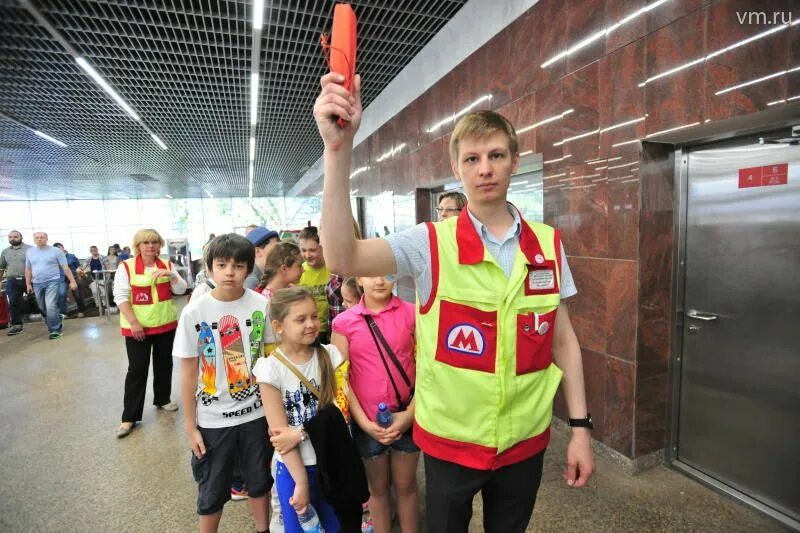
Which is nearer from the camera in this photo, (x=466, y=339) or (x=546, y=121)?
(x=466, y=339)

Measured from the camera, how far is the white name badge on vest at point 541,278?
109 cm

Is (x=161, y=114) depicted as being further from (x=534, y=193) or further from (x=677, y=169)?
(x=677, y=169)

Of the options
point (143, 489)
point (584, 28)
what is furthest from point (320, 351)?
point (584, 28)

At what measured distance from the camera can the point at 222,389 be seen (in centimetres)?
175

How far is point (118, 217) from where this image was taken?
17.0 metres

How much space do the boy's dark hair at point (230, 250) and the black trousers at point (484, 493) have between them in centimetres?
116

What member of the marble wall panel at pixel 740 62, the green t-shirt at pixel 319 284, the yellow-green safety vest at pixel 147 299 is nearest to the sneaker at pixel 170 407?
the yellow-green safety vest at pixel 147 299

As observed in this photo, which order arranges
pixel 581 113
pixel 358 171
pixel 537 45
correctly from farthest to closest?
1. pixel 358 171
2. pixel 537 45
3. pixel 581 113

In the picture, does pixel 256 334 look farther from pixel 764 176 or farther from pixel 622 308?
pixel 764 176

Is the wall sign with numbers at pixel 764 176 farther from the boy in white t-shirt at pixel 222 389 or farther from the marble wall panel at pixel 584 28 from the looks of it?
the boy in white t-shirt at pixel 222 389

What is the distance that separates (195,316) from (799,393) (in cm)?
281

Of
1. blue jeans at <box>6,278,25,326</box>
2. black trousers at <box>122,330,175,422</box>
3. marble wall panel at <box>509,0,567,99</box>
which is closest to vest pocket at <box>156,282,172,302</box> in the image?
black trousers at <box>122,330,175,422</box>

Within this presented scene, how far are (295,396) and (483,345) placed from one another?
87 centimetres

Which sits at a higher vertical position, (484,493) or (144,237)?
(144,237)
